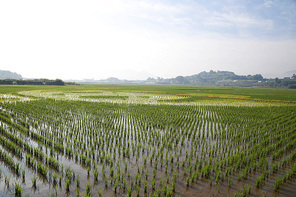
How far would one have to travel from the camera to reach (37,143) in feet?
24.8

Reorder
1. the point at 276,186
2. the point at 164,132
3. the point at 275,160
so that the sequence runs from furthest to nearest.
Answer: the point at 164,132 → the point at 275,160 → the point at 276,186

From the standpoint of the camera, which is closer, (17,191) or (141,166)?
(17,191)

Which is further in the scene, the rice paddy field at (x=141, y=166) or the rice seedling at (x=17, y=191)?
the rice paddy field at (x=141, y=166)

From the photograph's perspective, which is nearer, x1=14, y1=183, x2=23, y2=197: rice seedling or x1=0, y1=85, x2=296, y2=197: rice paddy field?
x1=14, y1=183, x2=23, y2=197: rice seedling

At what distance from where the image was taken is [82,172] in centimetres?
534

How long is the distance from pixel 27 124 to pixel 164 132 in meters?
7.16

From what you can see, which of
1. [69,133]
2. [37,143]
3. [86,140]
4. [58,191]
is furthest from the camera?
[69,133]

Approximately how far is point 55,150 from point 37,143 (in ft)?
3.95

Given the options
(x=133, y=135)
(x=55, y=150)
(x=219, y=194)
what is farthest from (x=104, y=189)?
(x=133, y=135)

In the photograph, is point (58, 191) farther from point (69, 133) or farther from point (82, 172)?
point (69, 133)

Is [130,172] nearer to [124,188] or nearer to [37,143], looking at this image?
[124,188]

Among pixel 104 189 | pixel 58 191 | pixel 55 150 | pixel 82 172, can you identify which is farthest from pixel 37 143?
pixel 104 189

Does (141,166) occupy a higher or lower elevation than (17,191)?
lower

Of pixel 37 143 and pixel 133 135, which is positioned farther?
pixel 133 135
